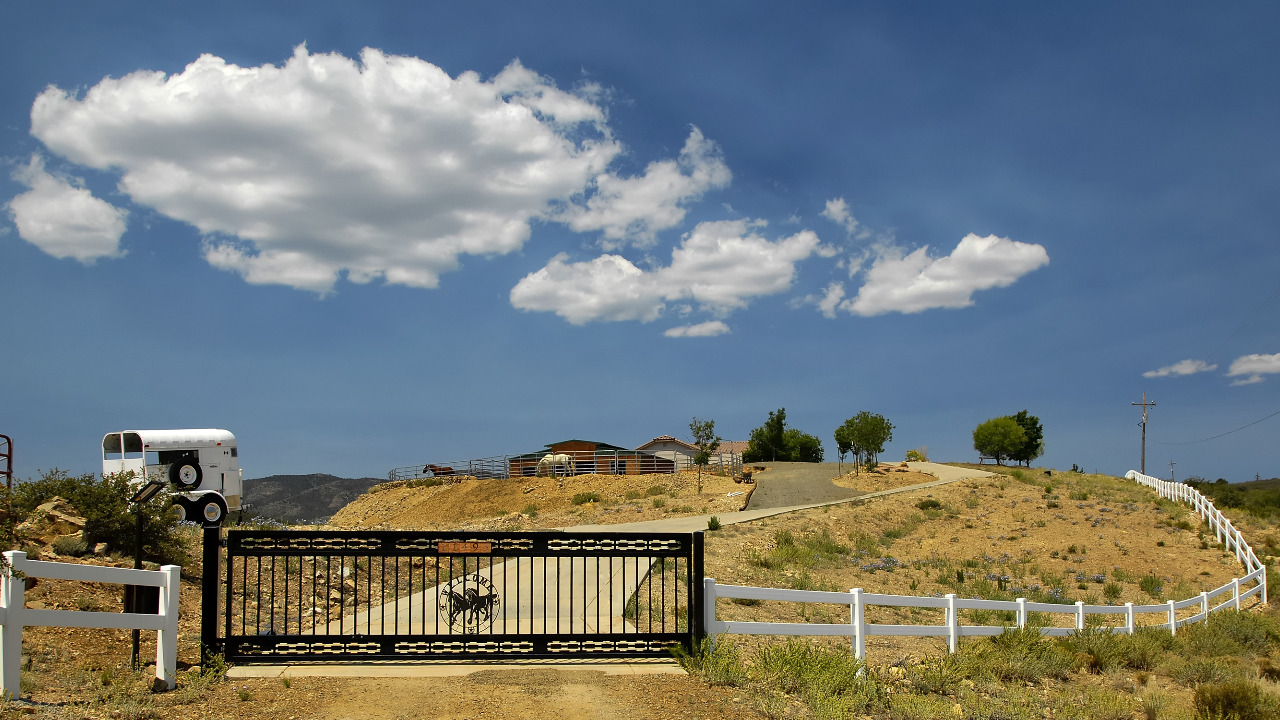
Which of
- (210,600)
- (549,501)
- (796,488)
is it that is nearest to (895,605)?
(210,600)

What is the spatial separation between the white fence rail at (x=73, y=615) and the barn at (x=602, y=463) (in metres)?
42.1

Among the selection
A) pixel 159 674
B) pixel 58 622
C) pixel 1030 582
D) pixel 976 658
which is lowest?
pixel 1030 582

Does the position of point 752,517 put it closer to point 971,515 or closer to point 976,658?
point 971,515

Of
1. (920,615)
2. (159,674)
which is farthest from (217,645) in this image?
(920,615)

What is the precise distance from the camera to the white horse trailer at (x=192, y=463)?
2384 cm

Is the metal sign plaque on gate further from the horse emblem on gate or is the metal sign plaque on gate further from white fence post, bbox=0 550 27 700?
white fence post, bbox=0 550 27 700

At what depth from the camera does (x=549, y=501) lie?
40.8m

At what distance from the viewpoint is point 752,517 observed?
1246 inches

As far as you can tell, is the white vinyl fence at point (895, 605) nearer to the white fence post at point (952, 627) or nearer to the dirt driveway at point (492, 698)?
the white fence post at point (952, 627)

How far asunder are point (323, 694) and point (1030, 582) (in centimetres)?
2329

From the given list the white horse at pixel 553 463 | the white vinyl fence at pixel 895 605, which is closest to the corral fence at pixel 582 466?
the white horse at pixel 553 463

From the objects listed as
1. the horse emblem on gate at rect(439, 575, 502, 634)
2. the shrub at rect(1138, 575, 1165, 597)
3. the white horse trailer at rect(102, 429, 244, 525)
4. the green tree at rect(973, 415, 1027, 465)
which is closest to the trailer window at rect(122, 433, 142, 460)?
the white horse trailer at rect(102, 429, 244, 525)

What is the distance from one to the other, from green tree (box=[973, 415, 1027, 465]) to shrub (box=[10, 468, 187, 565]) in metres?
96.0

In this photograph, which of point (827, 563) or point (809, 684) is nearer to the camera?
point (809, 684)
